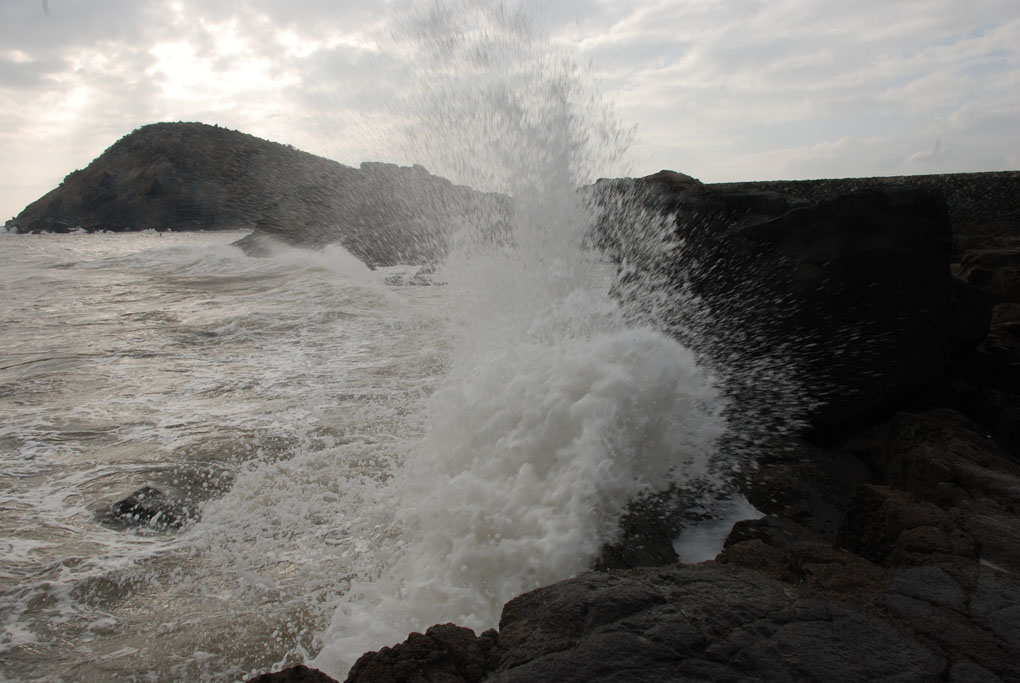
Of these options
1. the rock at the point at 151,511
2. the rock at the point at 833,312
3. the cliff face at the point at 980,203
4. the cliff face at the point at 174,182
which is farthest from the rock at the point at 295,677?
the cliff face at the point at 174,182

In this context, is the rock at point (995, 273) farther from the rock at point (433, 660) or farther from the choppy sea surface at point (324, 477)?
the rock at point (433, 660)

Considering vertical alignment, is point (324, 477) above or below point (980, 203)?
below

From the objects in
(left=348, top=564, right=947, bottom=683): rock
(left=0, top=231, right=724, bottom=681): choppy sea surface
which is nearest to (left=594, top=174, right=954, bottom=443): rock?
(left=0, top=231, right=724, bottom=681): choppy sea surface

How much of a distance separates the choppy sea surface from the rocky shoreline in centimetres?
47

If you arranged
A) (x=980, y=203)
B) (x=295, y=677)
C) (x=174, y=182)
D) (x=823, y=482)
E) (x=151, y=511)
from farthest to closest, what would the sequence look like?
(x=174, y=182), (x=980, y=203), (x=823, y=482), (x=151, y=511), (x=295, y=677)

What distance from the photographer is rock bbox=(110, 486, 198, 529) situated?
3.14 m

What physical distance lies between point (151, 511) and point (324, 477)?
905 millimetres

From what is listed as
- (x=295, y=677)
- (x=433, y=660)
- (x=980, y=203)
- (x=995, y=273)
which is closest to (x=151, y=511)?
(x=295, y=677)

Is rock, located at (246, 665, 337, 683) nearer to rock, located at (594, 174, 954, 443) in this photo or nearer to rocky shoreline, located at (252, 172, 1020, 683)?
rocky shoreline, located at (252, 172, 1020, 683)

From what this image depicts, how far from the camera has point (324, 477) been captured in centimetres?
365

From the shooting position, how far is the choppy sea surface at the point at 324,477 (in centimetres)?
236

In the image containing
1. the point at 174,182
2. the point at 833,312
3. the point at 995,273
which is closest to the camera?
the point at 833,312

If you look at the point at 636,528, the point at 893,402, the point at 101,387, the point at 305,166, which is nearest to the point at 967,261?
the point at 893,402

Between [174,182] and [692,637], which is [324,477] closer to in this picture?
[692,637]
